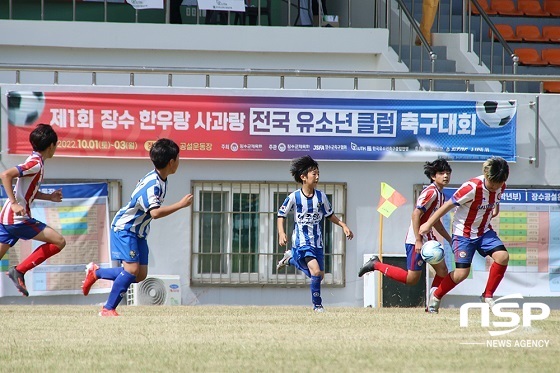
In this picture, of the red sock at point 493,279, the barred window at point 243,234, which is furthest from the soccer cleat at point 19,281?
the barred window at point 243,234

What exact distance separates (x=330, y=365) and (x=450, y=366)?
75 cm

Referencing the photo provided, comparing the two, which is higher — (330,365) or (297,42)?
(297,42)

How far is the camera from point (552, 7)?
24469 mm

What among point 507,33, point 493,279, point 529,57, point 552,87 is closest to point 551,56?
point 529,57

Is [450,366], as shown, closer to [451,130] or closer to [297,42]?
[451,130]

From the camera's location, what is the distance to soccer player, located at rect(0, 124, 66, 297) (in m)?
11.4

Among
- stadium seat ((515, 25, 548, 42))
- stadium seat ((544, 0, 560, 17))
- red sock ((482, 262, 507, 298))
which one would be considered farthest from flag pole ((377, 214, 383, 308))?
stadium seat ((544, 0, 560, 17))

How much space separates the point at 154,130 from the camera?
16703 mm

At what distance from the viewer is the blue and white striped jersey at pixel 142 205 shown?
10.8 metres

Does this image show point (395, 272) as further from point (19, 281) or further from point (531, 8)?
point (531, 8)

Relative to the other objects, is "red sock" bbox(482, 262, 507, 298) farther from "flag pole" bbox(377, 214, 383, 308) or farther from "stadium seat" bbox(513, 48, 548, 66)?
"stadium seat" bbox(513, 48, 548, 66)

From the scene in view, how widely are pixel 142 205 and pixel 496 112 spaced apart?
26.1ft

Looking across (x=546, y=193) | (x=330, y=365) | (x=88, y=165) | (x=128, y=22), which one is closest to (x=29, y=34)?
(x=128, y=22)

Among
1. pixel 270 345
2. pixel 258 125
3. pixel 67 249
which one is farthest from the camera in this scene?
pixel 258 125
